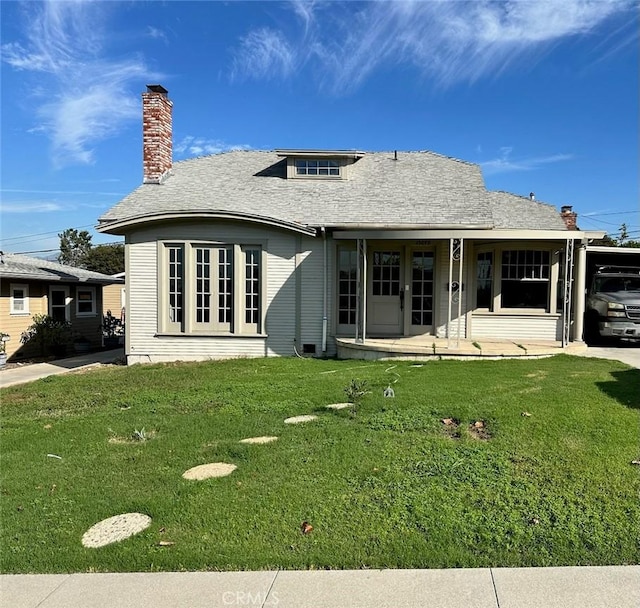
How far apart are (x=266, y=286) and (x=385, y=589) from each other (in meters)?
9.23

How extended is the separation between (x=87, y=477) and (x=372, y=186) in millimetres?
10806

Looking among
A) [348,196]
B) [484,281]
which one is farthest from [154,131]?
[484,281]

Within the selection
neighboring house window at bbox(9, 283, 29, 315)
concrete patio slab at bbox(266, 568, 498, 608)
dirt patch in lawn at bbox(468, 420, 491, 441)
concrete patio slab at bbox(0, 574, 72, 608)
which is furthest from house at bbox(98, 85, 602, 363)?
concrete patio slab at bbox(0, 574, 72, 608)

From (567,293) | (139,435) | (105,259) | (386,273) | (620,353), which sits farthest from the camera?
(105,259)

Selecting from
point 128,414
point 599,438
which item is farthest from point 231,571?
point 128,414

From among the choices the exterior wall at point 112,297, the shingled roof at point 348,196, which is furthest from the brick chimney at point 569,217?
the exterior wall at point 112,297

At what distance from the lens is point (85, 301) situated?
62.4ft

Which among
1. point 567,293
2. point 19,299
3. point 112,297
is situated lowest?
point 112,297

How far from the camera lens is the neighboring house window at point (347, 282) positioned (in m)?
11.8

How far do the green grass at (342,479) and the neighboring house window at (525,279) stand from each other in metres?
4.10

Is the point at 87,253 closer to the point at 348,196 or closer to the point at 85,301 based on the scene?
the point at 85,301

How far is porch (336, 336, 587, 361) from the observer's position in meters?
9.77

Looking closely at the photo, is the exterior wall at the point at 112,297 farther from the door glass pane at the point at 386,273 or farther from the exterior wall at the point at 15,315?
the door glass pane at the point at 386,273

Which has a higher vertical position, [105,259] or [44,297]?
[105,259]
